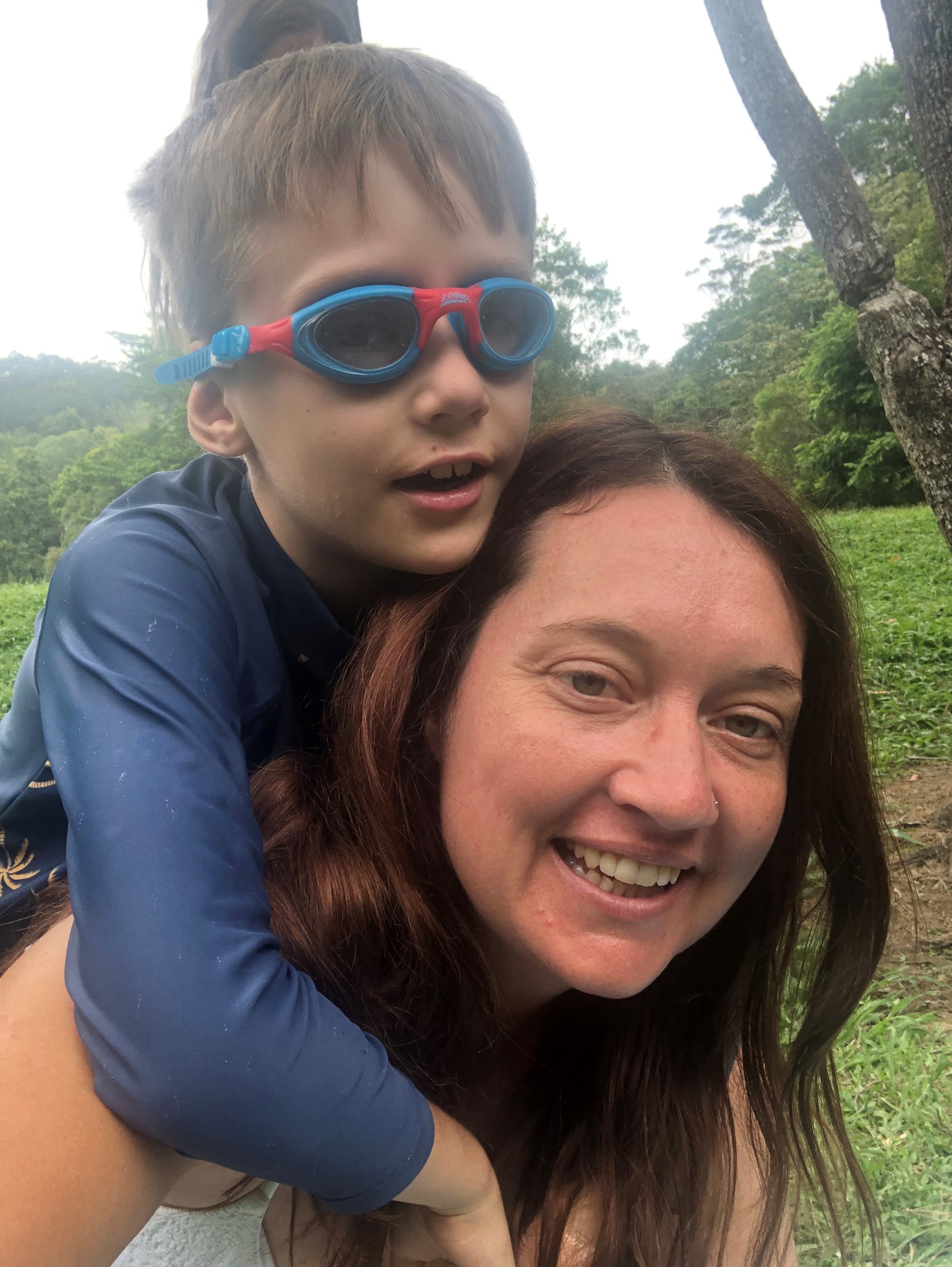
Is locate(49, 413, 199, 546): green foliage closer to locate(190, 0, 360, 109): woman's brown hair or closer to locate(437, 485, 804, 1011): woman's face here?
locate(190, 0, 360, 109): woman's brown hair

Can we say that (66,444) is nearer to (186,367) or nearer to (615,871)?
(186,367)

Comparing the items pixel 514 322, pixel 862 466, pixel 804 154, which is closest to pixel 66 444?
pixel 804 154

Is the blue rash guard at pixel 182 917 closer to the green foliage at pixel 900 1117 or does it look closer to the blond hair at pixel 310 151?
the blond hair at pixel 310 151

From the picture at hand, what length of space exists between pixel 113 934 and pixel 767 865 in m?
1.22

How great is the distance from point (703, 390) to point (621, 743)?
522cm

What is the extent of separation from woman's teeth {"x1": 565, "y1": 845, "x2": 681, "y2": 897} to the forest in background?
848 mm

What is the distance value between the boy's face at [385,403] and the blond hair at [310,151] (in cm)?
3

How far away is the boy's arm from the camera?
0.90 metres

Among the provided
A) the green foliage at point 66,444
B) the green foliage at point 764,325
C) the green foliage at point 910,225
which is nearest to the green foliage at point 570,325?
the green foliage at point 66,444

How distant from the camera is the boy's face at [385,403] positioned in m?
1.21

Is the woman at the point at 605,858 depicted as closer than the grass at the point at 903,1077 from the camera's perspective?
Yes

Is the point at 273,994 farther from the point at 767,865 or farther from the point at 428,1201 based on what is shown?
the point at 767,865

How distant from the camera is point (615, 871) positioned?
116cm

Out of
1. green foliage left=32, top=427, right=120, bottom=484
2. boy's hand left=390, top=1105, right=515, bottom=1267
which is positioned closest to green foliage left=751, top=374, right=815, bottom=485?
green foliage left=32, top=427, right=120, bottom=484
